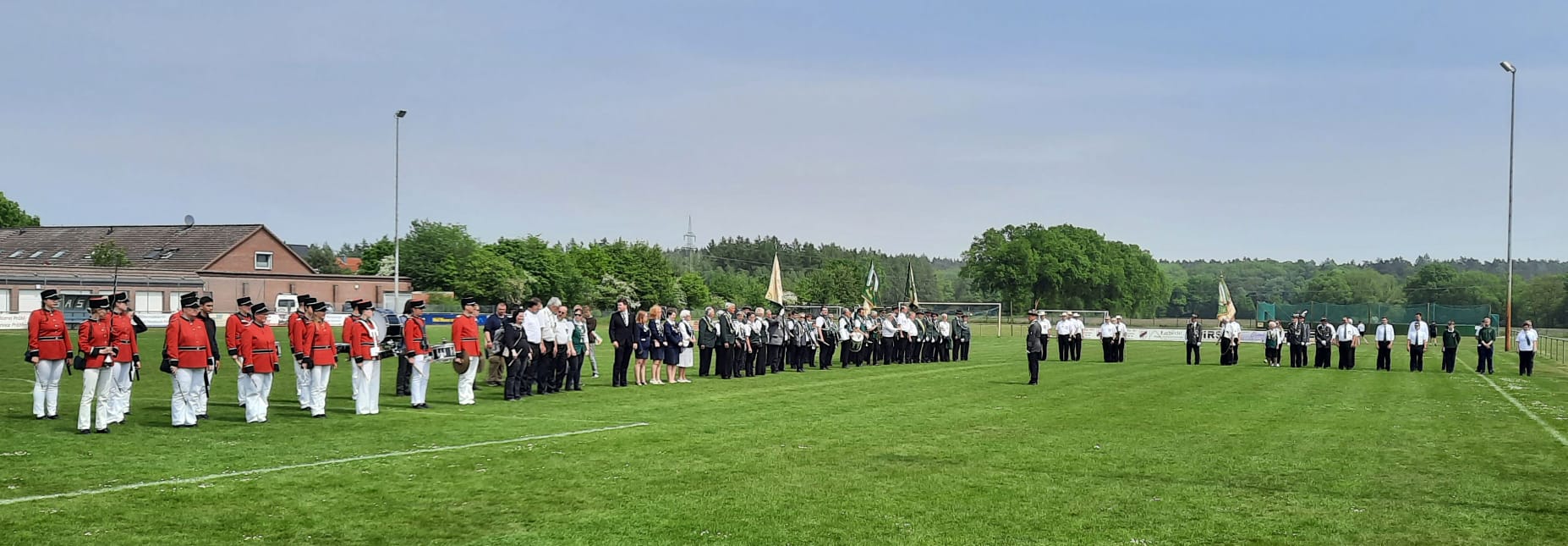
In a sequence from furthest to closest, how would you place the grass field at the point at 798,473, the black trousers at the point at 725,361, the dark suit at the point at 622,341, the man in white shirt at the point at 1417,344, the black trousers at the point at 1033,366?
the man in white shirt at the point at 1417,344, the black trousers at the point at 725,361, the black trousers at the point at 1033,366, the dark suit at the point at 622,341, the grass field at the point at 798,473

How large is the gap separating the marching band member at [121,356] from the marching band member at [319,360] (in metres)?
2.14

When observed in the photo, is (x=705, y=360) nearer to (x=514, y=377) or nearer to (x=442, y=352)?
(x=514, y=377)

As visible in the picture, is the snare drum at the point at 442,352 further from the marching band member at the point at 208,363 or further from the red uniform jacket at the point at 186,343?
the red uniform jacket at the point at 186,343

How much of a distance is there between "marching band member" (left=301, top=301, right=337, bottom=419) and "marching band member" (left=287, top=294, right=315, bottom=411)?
5 cm

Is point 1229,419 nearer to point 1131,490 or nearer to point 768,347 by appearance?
point 1131,490

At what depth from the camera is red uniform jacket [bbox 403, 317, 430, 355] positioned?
1692 cm

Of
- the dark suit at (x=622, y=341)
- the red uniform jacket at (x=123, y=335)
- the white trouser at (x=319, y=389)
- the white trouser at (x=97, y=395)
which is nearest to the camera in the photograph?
the white trouser at (x=97, y=395)

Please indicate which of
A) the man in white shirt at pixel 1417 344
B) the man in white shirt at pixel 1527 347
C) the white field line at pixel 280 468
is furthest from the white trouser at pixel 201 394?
the man in white shirt at pixel 1527 347

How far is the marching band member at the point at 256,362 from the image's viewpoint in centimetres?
1466

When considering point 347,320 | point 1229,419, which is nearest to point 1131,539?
point 1229,419

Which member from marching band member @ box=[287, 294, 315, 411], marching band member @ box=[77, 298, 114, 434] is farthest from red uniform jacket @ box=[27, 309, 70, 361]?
marching band member @ box=[287, 294, 315, 411]

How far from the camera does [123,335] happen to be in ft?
45.7

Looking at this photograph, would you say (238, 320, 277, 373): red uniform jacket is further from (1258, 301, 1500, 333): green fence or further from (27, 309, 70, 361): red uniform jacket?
(1258, 301, 1500, 333): green fence

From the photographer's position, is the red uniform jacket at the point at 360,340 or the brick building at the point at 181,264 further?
the brick building at the point at 181,264
